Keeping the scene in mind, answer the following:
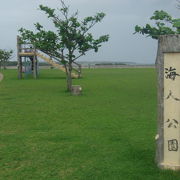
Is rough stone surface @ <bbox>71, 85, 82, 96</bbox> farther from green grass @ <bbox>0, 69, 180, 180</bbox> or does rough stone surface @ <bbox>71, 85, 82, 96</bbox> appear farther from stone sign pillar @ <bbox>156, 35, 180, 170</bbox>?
stone sign pillar @ <bbox>156, 35, 180, 170</bbox>

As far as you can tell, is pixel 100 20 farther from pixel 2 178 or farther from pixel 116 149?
pixel 2 178

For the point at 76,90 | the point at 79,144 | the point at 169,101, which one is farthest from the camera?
the point at 76,90

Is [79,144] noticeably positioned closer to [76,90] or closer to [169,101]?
[169,101]

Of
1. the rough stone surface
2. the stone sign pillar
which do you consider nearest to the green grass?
the stone sign pillar

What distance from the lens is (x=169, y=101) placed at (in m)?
5.00

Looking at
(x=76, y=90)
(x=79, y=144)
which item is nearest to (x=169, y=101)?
(x=79, y=144)

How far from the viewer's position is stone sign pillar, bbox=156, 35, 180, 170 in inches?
194

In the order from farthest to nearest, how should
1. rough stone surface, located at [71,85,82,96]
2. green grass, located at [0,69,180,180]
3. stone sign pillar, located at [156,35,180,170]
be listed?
rough stone surface, located at [71,85,82,96] → green grass, located at [0,69,180,180] → stone sign pillar, located at [156,35,180,170]

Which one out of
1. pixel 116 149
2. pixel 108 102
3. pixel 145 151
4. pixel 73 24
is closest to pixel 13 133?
pixel 116 149

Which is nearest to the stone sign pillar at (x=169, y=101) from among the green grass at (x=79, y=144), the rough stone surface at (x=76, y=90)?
the green grass at (x=79, y=144)

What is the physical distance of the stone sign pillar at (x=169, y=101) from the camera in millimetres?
4918

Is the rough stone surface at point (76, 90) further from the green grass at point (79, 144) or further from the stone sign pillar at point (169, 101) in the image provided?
the stone sign pillar at point (169, 101)

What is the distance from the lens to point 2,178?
191 inches

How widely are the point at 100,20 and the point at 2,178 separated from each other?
1401 cm
